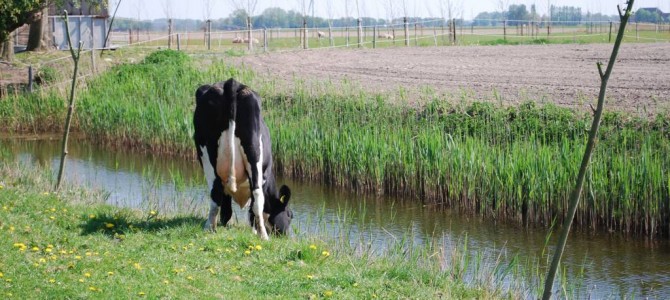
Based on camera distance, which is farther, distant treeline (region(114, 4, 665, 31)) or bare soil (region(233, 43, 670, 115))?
distant treeline (region(114, 4, 665, 31))

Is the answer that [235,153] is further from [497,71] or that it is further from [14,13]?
→ [497,71]

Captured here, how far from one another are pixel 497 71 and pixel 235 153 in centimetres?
1945

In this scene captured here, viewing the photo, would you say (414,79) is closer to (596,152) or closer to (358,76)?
(358,76)

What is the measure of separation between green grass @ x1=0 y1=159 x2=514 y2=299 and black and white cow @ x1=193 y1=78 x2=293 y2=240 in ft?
1.03

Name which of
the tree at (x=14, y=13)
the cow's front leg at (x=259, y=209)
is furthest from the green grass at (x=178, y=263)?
the tree at (x=14, y=13)

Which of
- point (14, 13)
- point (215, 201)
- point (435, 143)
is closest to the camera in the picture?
point (215, 201)

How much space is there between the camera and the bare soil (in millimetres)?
19812

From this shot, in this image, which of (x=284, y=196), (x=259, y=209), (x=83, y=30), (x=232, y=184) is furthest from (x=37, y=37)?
(x=259, y=209)

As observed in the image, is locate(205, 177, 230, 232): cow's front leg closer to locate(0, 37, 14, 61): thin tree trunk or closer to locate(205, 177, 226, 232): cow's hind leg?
locate(205, 177, 226, 232): cow's hind leg

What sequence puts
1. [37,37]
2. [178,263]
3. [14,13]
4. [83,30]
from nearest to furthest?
[178,263], [14,13], [37,37], [83,30]

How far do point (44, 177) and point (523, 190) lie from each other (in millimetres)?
6919

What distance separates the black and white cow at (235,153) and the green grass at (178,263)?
0.31m

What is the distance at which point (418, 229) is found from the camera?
12039mm

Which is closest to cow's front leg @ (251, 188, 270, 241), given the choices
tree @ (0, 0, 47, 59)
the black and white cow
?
the black and white cow
